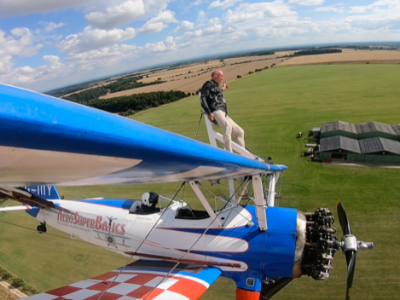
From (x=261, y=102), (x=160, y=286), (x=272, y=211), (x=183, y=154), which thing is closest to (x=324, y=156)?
(x=272, y=211)

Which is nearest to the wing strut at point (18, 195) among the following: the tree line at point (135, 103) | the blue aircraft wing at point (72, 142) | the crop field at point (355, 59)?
the blue aircraft wing at point (72, 142)

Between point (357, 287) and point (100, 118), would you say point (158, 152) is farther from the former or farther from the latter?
point (357, 287)

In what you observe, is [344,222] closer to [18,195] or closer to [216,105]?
[216,105]

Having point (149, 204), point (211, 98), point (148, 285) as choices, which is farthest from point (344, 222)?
point (149, 204)

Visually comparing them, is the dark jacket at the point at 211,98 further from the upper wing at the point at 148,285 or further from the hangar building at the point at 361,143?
the hangar building at the point at 361,143

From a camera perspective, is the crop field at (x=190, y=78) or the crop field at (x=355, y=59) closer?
the crop field at (x=190, y=78)

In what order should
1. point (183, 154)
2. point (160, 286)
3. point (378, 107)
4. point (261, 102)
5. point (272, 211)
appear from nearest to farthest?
point (183, 154), point (160, 286), point (272, 211), point (378, 107), point (261, 102)

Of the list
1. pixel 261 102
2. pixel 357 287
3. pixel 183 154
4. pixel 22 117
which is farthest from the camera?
pixel 261 102

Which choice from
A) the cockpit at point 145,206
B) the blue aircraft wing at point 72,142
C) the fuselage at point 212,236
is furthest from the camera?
the cockpit at point 145,206
